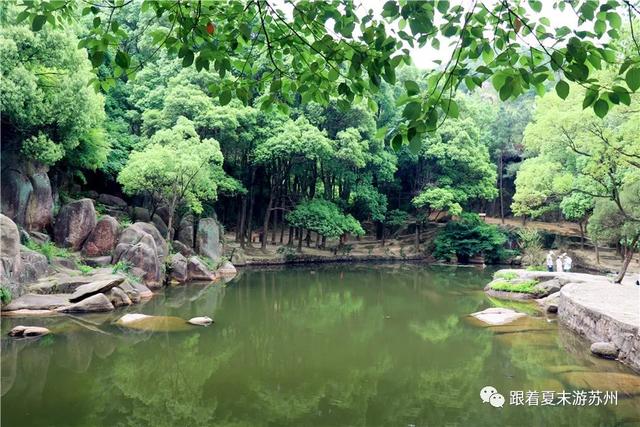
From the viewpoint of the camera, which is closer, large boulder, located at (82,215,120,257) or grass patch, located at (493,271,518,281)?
large boulder, located at (82,215,120,257)

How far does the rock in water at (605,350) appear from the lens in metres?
7.98

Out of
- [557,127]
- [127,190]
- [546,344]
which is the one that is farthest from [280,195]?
[546,344]

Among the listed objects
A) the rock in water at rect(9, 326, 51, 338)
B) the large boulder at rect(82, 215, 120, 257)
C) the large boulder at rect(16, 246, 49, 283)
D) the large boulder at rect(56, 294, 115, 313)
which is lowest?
the rock in water at rect(9, 326, 51, 338)

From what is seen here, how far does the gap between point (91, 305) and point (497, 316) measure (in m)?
9.29

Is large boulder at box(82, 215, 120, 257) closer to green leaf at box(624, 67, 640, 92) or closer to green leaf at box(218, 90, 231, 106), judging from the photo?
green leaf at box(218, 90, 231, 106)

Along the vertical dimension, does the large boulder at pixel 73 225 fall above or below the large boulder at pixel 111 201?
below

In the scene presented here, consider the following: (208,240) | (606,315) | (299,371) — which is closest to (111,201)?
(208,240)

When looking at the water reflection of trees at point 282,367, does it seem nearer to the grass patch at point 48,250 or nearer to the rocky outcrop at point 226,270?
the grass patch at point 48,250

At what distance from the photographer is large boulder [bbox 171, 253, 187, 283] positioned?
53.4 ft

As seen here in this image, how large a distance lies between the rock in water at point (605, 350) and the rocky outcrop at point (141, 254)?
38.4 ft

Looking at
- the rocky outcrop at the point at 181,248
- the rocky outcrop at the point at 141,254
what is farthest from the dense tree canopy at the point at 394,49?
the rocky outcrop at the point at 181,248

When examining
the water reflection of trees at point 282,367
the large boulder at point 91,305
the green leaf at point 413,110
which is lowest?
the water reflection of trees at point 282,367

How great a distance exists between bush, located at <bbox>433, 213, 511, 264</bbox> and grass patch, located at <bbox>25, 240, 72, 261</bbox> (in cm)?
1947

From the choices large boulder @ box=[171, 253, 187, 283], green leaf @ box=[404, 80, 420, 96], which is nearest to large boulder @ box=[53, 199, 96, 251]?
large boulder @ box=[171, 253, 187, 283]
